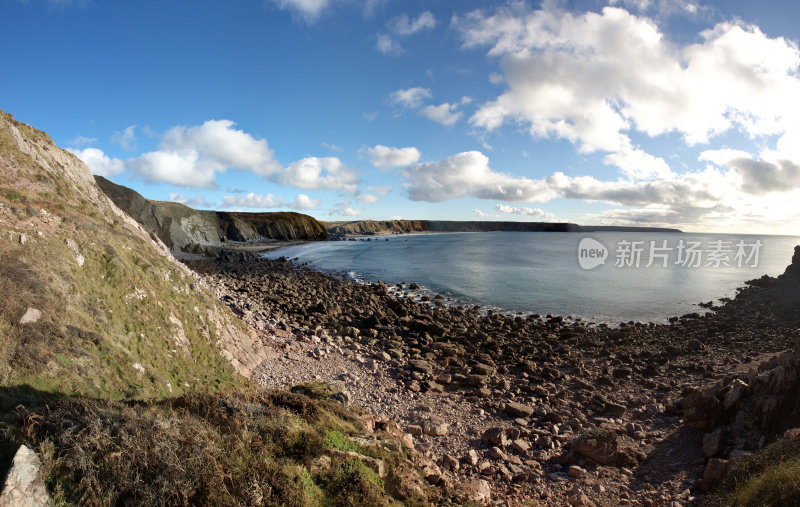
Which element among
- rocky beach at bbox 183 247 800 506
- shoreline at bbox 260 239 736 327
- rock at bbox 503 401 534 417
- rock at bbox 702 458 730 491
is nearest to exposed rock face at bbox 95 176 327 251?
shoreline at bbox 260 239 736 327

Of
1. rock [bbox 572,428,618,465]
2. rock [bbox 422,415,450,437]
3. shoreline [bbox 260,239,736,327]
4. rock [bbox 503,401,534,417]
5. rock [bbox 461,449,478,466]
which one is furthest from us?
shoreline [bbox 260,239,736,327]

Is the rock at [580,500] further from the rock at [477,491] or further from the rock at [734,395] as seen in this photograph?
the rock at [734,395]

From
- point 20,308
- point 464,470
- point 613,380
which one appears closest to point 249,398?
point 464,470

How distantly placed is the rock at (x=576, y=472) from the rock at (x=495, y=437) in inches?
64.7

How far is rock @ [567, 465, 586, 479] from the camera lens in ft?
28.7

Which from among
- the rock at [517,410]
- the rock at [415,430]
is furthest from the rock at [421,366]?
the rock at [415,430]

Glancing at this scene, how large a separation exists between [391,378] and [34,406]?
10.2m

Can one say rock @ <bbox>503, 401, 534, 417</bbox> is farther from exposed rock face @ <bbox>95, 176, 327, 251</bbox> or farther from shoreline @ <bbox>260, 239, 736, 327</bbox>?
exposed rock face @ <bbox>95, 176, 327, 251</bbox>

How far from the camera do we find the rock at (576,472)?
8758 millimetres

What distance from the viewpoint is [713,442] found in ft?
30.4

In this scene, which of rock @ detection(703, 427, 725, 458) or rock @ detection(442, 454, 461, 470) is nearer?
rock @ detection(442, 454, 461, 470)

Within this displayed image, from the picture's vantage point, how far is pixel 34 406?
607 centimetres

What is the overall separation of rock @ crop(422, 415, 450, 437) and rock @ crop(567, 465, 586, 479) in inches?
127

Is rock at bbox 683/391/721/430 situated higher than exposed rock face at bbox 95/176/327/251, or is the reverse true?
exposed rock face at bbox 95/176/327/251
